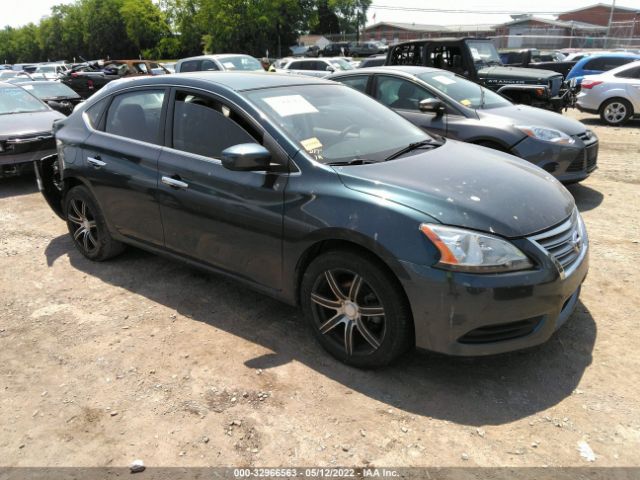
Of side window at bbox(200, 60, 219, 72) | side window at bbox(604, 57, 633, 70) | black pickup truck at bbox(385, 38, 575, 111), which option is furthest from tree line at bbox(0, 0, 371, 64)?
black pickup truck at bbox(385, 38, 575, 111)

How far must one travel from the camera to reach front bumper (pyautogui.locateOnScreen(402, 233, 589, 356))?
2643 millimetres

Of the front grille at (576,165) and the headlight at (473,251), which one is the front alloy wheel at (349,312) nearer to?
the headlight at (473,251)

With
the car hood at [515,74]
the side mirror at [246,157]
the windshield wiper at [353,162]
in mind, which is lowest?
the windshield wiper at [353,162]

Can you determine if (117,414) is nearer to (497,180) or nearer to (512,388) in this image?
(512,388)

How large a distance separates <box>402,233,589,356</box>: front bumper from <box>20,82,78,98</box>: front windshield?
1179 cm

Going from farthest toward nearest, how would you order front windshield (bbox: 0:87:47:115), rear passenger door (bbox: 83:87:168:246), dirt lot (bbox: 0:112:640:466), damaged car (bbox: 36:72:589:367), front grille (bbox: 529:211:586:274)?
front windshield (bbox: 0:87:47:115), rear passenger door (bbox: 83:87:168:246), front grille (bbox: 529:211:586:274), damaged car (bbox: 36:72:589:367), dirt lot (bbox: 0:112:640:466)

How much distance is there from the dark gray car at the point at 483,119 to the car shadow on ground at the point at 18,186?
515cm

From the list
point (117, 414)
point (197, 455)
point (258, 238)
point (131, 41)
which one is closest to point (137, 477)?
point (197, 455)

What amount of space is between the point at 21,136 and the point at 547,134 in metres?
7.23

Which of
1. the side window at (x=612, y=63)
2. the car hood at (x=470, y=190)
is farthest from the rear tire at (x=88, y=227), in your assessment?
the side window at (x=612, y=63)

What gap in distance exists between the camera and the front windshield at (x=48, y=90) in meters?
11.8

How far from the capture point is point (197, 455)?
254 cm

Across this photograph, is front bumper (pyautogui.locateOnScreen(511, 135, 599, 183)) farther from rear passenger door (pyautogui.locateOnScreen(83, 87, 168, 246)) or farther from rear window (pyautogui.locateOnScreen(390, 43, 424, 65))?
rear window (pyautogui.locateOnScreen(390, 43, 424, 65))

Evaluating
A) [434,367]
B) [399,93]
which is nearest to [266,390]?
[434,367]
